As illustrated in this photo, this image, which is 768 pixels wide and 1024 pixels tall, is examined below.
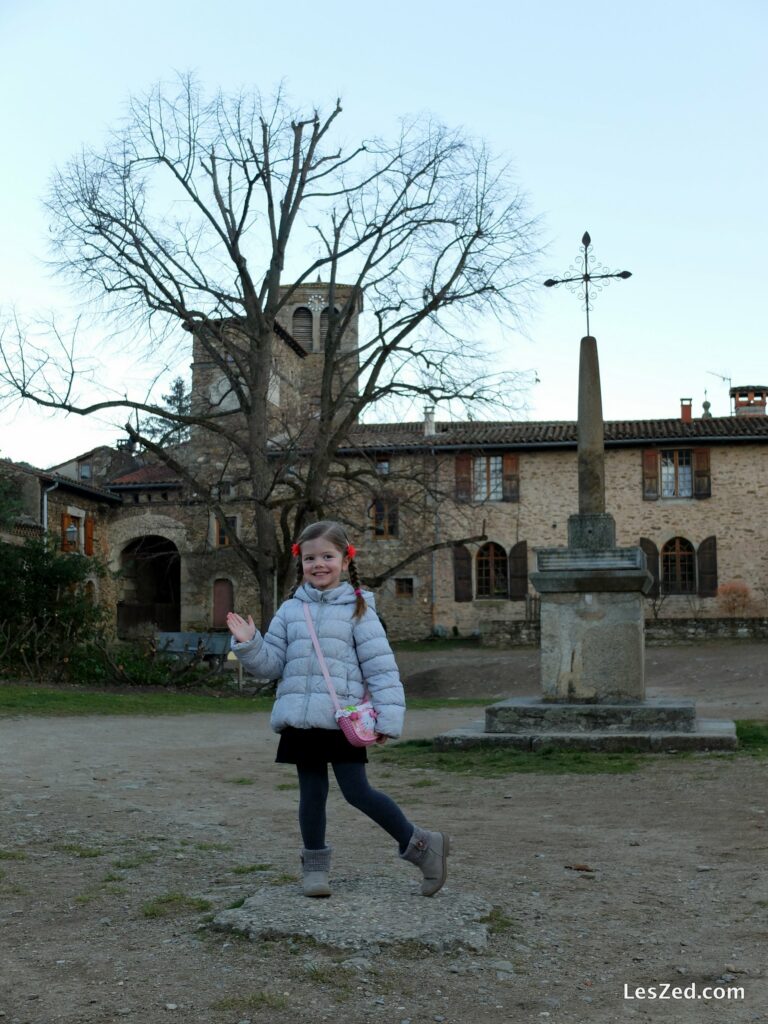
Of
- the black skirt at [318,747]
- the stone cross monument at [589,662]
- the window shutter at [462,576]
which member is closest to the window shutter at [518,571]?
the window shutter at [462,576]

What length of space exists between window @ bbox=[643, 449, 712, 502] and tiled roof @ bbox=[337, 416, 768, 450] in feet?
1.73

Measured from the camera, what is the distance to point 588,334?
11539 mm

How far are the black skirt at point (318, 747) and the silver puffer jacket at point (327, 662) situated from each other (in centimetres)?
6

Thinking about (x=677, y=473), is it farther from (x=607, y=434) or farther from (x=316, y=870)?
(x=316, y=870)

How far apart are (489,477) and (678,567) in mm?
6526

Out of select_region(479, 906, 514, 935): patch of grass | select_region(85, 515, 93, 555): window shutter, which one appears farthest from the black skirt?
select_region(85, 515, 93, 555): window shutter

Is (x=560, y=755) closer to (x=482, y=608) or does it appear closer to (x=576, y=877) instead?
(x=576, y=877)

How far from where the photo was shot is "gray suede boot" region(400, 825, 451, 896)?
434 centimetres

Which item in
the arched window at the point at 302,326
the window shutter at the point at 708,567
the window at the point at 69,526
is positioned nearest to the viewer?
the window shutter at the point at 708,567

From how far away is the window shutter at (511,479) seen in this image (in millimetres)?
36344

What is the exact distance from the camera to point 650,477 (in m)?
35.5

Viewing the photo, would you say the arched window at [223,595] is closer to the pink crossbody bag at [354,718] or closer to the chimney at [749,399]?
the chimney at [749,399]

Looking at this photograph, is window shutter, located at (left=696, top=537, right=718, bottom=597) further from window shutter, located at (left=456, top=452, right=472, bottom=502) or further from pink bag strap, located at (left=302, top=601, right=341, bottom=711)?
pink bag strap, located at (left=302, top=601, right=341, bottom=711)

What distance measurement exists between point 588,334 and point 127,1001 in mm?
9280
